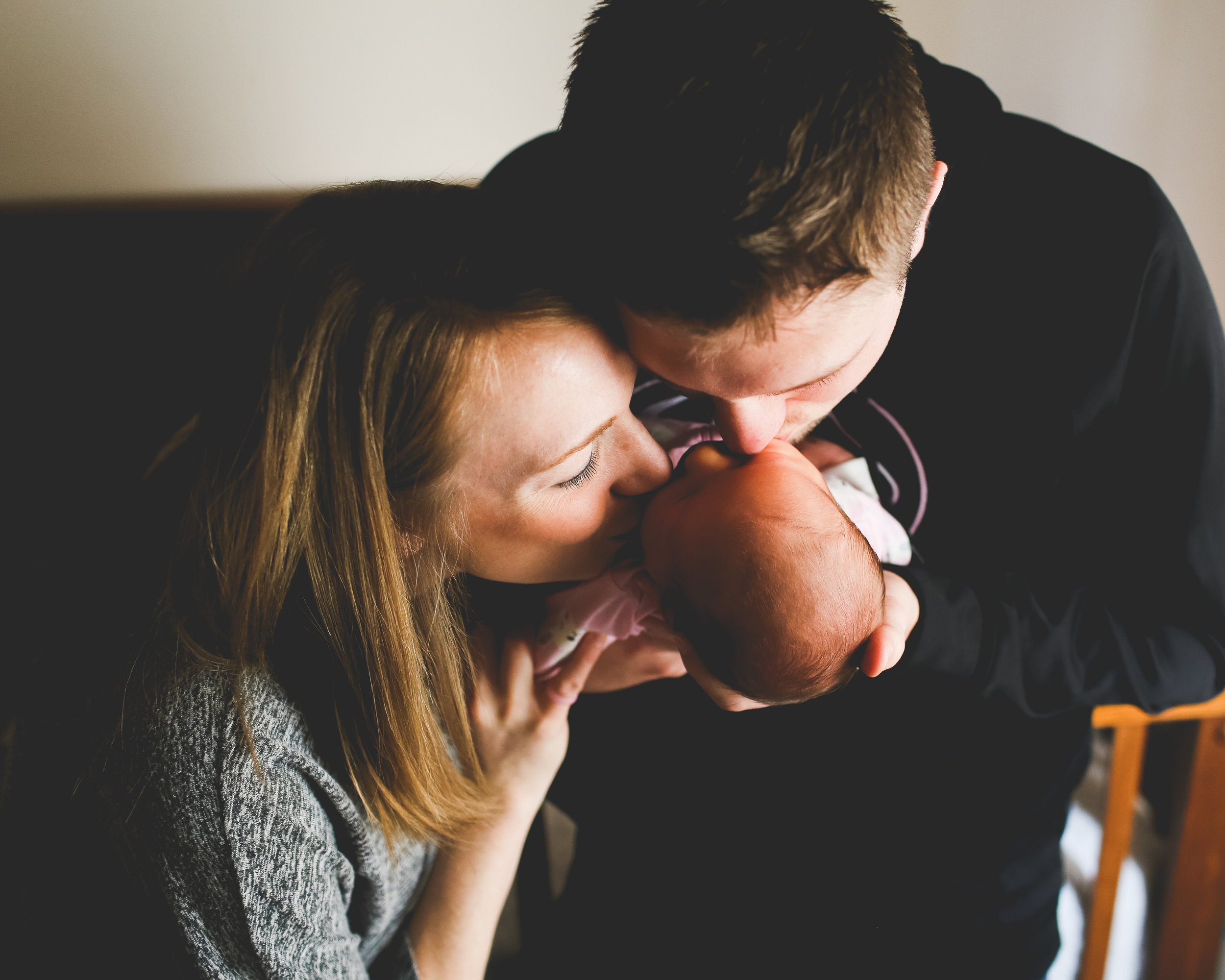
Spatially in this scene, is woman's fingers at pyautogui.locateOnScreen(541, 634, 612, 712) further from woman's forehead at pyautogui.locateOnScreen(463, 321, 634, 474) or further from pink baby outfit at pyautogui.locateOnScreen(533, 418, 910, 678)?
woman's forehead at pyautogui.locateOnScreen(463, 321, 634, 474)

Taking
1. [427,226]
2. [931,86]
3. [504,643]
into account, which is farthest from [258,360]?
[931,86]

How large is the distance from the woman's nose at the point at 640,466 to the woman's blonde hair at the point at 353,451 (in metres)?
0.17

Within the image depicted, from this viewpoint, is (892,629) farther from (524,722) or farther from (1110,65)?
(1110,65)

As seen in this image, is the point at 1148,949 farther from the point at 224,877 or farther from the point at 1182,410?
the point at 224,877

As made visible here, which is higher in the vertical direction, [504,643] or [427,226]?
[427,226]

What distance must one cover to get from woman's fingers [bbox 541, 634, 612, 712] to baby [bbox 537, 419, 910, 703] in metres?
0.11

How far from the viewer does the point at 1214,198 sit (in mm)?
1168

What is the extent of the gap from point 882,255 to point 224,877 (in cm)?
79

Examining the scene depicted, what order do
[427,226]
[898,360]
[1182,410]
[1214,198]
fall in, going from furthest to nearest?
[1214,198]
[898,360]
[1182,410]
[427,226]

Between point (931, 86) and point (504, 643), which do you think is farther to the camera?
point (504, 643)

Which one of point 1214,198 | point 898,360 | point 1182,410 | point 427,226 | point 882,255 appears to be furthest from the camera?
point 1214,198

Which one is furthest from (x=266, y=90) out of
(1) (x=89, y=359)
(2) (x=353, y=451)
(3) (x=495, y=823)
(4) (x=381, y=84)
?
(3) (x=495, y=823)

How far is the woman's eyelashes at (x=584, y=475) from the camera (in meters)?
0.75

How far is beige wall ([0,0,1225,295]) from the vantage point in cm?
92
